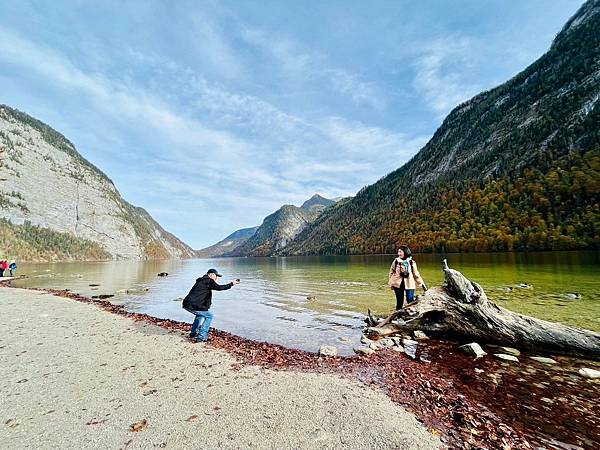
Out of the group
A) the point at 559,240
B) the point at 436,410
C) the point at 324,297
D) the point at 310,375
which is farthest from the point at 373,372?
the point at 559,240

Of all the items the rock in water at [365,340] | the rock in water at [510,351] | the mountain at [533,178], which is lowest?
the rock in water at [510,351]

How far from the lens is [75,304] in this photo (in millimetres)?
22719

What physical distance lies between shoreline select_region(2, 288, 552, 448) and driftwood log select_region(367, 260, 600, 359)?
3.34 m

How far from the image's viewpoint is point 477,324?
1261cm

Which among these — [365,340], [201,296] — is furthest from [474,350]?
[201,296]

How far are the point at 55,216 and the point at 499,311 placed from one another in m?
235

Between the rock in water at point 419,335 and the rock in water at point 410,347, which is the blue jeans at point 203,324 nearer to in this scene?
the rock in water at point 410,347

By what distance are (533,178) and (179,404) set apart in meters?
148

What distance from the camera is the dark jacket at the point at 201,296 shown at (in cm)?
1287

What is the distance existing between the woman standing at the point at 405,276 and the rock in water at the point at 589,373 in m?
6.46

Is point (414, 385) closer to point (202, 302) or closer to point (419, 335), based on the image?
point (419, 335)

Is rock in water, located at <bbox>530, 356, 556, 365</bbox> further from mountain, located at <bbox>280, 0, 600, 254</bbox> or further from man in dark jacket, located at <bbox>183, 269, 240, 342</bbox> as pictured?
mountain, located at <bbox>280, 0, 600, 254</bbox>

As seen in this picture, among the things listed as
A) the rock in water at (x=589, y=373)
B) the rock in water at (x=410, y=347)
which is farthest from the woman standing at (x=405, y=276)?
the rock in water at (x=589, y=373)

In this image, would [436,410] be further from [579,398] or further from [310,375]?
[579,398]
